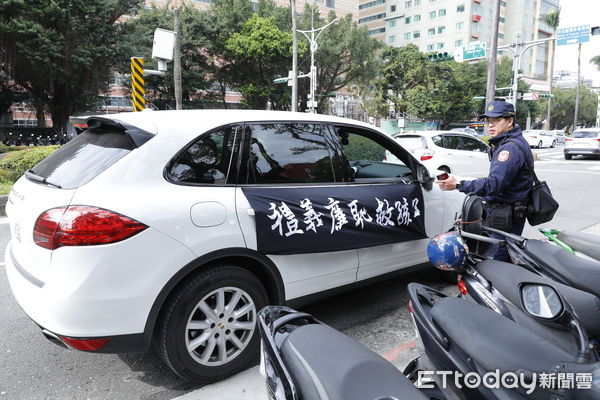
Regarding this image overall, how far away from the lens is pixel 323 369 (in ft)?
4.19

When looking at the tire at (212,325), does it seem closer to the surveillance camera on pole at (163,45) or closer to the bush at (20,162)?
the surveillance camera on pole at (163,45)

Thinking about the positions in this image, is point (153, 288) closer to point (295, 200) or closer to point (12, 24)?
point (295, 200)

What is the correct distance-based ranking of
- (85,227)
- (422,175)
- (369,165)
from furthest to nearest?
(369,165)
(422,175)
(85,227)

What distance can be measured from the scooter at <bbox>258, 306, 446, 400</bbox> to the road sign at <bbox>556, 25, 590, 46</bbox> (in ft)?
72.4

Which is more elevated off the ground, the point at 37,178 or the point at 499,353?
the point at 37,178

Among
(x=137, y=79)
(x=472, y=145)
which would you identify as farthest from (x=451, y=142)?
(x=137, y=79)

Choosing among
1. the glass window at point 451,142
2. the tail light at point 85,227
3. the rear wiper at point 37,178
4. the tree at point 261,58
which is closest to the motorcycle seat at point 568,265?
the tail light at point 85,227

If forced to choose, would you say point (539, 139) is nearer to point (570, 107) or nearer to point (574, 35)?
point (574, 35)

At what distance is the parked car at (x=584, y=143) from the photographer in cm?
1934

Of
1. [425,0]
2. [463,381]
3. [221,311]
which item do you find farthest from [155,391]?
[425,0]

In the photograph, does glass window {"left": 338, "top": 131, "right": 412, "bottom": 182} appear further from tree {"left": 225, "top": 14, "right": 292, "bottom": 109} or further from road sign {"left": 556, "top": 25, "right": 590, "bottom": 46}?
tree {"left": 225, "top": 14, "right": 292, "bottom": 109}

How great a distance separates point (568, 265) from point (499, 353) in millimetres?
1285

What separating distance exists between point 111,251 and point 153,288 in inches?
11.5

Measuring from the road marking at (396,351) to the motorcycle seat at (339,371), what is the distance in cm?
158
